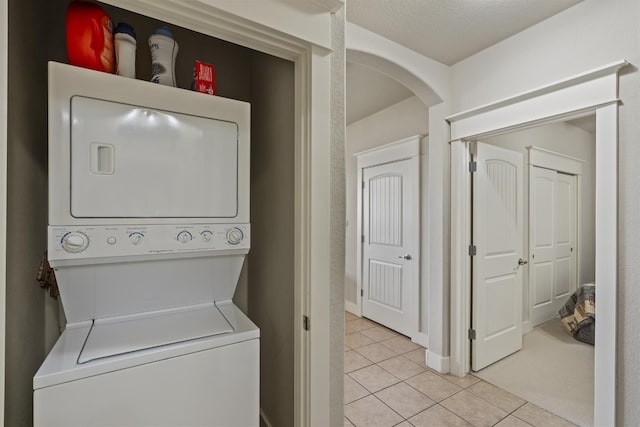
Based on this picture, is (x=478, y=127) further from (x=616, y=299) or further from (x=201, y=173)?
(x=201, y=173)

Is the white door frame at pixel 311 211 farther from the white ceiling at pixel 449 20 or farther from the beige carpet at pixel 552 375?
the beige carpet at pixel 552 375

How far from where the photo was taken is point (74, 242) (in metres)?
0.93

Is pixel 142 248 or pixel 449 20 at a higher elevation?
pixel 449 20

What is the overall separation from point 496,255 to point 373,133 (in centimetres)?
202

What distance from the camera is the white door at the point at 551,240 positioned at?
3.53 metres

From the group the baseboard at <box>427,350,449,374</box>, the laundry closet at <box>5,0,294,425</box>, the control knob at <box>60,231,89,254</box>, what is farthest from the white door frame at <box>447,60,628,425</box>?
the control knob at <box>60,231,89,254</box>

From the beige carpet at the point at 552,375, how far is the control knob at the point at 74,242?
2881 millimetres

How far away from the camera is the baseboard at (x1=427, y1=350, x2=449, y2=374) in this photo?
252 cm

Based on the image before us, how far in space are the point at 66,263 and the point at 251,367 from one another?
0.73m

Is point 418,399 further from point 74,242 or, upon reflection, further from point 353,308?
point 74,242

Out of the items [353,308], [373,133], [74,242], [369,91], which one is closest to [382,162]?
[373,133]

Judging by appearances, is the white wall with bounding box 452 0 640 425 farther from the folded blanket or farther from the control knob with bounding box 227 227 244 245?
the control knob with bounding box 227 227 244 245

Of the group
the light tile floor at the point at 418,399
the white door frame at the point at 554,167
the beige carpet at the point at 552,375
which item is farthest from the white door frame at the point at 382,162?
the white door frame at the point at 554,167

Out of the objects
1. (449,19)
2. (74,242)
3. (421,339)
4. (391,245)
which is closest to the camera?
(74,242)
